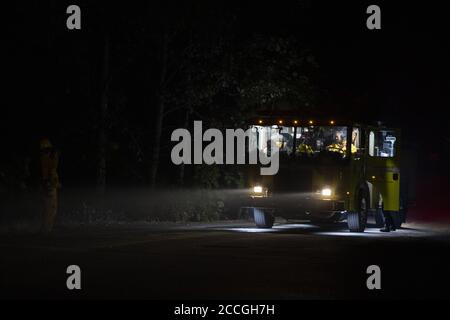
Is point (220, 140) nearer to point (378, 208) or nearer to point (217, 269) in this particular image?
point (378, 208)

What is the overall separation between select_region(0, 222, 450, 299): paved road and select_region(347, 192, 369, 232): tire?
91 centimetres

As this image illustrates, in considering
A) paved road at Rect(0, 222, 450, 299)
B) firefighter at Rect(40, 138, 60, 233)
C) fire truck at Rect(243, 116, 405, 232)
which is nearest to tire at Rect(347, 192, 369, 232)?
fire truck at Rect(243, 116, 405, 232)

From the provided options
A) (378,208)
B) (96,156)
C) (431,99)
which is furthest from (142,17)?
(431,99)

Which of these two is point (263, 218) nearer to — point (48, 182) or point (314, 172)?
point (314, 172)

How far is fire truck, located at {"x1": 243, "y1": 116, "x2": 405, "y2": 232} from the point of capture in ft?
78.8

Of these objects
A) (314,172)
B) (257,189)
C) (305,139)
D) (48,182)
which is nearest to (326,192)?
(314,172)

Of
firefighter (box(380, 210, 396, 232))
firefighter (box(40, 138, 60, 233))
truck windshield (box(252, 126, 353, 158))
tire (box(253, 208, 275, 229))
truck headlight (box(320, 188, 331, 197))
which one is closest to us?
firefighter (box(40, 138, 60, 233))

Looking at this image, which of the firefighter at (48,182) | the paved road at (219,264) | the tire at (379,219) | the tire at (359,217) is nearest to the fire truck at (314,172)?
the tire at (359,217)

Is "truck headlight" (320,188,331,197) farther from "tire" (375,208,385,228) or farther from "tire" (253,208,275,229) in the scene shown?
"tire" (375,208,385,228)

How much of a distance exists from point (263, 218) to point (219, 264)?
942 centimetres

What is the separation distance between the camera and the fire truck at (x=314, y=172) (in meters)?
24.0

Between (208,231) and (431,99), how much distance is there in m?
24.5

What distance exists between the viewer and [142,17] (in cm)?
2747

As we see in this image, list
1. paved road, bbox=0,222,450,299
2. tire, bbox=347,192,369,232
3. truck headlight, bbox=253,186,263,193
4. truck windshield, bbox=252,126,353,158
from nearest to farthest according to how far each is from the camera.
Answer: paved road, bbox=0,222,450,299
truck windshield, bbox=252,126,353,158
tire, bbox=347,192,369,232
truck headlight, bbox=253,186,263,193
